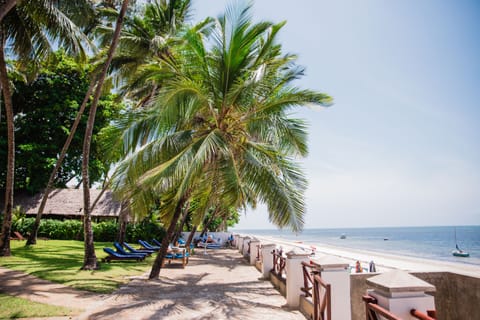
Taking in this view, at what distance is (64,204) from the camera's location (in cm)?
2553

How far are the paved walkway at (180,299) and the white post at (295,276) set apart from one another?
0.86 ft

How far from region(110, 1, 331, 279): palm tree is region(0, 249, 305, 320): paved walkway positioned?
159cm

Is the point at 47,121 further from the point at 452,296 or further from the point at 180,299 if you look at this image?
the point at 452,296

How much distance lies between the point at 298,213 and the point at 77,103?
75.9ft

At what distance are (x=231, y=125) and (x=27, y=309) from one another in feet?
21.1

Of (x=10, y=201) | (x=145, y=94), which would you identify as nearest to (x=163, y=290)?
(x=10, y=201)

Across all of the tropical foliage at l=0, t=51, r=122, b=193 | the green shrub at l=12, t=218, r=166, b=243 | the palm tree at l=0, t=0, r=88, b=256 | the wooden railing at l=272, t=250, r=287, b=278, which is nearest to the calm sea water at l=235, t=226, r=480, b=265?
the wooden railing at l=272, t=250, r=287, b=278

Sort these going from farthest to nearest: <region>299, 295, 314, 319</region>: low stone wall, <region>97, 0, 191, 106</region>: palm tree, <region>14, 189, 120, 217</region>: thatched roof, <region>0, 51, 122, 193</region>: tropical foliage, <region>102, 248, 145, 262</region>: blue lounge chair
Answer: <region>14, 189, 120, 217</region>: thatched roof, <region>0, 51, 122, 193</region>: tropical foliage, <region>97, 0, 191, 106</region>: palm tree, <region>102, 248, 145, 262</region>: blue lounge chair, <region>299, 295, 314, 319</region>: low stone wall

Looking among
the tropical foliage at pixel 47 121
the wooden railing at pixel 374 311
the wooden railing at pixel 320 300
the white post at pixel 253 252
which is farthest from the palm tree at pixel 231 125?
the tropical foliage at pixel 47 121

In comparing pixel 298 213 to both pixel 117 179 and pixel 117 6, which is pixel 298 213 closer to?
pixel 117 179

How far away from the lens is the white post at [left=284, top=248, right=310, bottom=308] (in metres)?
6.48

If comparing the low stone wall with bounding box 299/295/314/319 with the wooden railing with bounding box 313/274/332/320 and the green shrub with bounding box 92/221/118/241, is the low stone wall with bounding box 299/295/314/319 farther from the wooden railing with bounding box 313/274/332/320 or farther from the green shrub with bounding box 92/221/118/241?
the green shrub with bounding box 92/221/118/241

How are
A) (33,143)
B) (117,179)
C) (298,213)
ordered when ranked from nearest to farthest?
(298,213) < (117,179) < (33,143)

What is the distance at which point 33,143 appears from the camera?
22.9m
